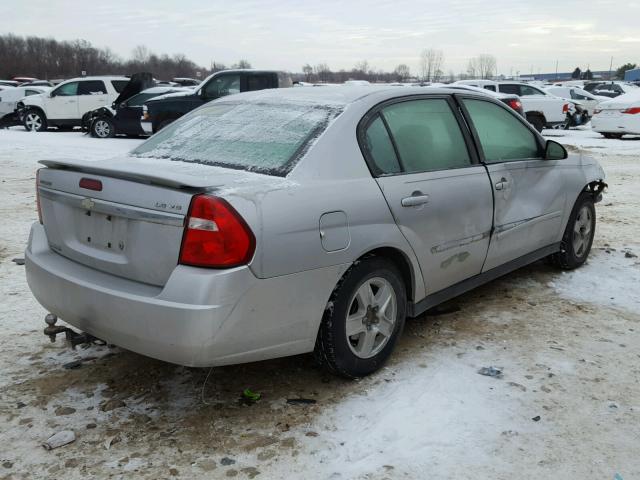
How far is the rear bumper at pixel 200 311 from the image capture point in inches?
105

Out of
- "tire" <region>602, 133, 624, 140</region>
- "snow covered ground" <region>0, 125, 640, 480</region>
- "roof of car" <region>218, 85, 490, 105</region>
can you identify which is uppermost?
"roof of car" <region>218, 85, 490, 105</region>

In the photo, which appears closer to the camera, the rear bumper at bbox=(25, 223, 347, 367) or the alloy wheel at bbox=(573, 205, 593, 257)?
the rear bumper at bbox=(25, 223, 347, 367)

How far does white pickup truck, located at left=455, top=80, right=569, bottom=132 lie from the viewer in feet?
63.9

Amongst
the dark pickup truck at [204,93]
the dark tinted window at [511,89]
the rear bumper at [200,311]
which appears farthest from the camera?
the dark tinted window at [511,89]

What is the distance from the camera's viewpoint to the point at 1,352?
3.78m

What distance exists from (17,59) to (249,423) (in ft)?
336

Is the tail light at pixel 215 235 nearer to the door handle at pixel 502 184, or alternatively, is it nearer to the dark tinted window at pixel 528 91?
the door handle at pixel 502 184

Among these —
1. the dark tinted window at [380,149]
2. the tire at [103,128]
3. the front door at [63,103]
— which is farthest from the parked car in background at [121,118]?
the dark tinted window at [380,149]

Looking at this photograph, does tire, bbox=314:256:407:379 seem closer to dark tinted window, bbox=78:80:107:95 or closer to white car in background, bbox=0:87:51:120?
dark tinted window, bbox=78:80:107:95

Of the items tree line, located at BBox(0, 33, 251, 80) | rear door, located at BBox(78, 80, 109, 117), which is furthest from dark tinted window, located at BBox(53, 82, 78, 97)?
tree line, located at BBox(0, 33, 251, 80)

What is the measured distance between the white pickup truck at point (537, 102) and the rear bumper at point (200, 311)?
17857mm

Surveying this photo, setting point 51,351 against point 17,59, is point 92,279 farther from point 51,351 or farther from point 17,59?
point 17,59

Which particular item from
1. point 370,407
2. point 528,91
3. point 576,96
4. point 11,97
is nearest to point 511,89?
point 528,91

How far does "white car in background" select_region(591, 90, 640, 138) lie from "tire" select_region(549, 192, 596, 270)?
44.9 ft
